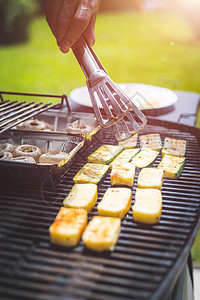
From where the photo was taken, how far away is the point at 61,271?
1.47m

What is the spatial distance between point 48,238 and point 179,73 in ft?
33.5

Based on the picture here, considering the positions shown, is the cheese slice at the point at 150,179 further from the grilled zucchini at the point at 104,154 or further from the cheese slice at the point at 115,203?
the grilled zucchini at the point at 104,154

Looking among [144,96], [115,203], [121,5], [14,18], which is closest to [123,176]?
Result: [115,203]

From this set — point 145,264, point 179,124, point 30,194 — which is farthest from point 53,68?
point 145,264

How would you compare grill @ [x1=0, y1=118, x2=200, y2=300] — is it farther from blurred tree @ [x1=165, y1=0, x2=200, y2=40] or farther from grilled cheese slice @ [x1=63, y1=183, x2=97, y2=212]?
blurred tree @ [x1=165, y1=0, x2=200, y2=40]

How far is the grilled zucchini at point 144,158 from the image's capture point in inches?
102

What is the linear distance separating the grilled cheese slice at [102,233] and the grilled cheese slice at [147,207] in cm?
14

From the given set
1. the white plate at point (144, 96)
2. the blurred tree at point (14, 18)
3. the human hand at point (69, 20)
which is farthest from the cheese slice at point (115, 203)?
the blurred tree at point (14, 18)

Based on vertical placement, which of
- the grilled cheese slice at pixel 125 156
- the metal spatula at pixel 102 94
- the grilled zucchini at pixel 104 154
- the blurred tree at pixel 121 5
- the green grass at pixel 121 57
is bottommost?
the green grass at pixel 121 57

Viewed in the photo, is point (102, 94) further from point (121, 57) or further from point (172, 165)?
point (121, 57)

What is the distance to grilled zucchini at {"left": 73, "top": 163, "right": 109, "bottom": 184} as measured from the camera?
7.47 ft

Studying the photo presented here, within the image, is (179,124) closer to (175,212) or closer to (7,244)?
(175,212)

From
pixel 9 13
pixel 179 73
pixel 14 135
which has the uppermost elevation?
pixel 9 13

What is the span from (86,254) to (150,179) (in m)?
0.84
